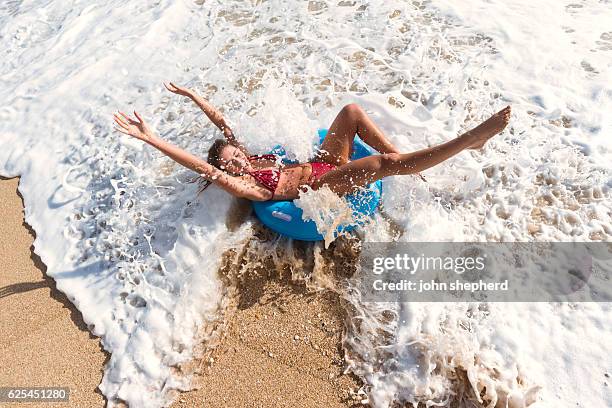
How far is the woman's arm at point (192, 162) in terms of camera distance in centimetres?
314

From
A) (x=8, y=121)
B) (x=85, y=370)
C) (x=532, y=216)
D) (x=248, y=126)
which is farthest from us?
(x=8, y=121)

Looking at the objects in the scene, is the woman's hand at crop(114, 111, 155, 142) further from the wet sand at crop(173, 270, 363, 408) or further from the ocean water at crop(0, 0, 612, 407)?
the wet sand at crop(173, 270, 363, 408)

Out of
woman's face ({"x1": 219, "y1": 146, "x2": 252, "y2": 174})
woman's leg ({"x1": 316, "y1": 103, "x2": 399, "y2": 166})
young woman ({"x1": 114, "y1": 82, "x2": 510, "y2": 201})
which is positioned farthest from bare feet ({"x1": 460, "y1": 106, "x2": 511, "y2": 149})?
woman's face ({"x1": 219, "y1": 146, "x2": 252, "y2": 174})

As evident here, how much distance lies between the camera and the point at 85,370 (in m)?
3.14

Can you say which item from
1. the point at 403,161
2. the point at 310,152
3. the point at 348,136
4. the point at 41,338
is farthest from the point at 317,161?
the point at 41,338

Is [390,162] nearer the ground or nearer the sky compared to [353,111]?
nearer the ground

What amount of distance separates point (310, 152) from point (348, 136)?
402 millimetres

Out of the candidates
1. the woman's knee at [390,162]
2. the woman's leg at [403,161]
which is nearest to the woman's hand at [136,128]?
the woman's leg at [403,161]

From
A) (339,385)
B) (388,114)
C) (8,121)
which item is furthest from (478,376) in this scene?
(8,121)

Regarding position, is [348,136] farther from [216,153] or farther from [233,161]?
[216,153]

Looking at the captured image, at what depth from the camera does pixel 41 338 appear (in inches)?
130

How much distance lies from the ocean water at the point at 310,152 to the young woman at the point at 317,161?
0.87 feet

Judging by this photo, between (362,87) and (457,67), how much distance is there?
1.06m

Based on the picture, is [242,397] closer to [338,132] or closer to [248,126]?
[338,132]
